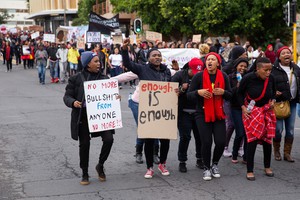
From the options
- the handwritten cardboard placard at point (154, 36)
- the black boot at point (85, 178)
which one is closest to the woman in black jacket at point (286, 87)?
the black boot at point (85, 178)

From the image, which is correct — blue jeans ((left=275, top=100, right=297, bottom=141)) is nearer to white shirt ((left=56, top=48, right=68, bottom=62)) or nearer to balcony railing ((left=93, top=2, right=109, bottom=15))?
white shirt ((left=56, top=48, right=68, bottom=62))

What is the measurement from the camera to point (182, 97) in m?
7.81

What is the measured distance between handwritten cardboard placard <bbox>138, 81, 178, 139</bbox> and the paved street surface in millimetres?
628

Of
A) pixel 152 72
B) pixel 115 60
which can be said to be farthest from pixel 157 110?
pixel 115 60

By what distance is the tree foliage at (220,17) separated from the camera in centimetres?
3009

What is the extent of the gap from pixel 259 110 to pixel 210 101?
0.71 m

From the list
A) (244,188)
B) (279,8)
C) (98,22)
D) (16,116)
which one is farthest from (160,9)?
(244,188)

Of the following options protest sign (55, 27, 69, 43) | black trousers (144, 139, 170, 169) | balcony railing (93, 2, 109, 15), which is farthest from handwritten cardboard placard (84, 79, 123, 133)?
balcony railing (93, 2, 109, 15)

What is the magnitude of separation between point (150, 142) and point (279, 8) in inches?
972

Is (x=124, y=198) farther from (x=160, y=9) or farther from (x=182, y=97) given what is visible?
(x=160, y=9)

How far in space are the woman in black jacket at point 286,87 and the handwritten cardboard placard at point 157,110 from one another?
5.54 feet

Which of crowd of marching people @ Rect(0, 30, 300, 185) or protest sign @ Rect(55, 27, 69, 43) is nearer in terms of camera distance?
crowd of marching people @ Rect(0, 30, 300, 185)

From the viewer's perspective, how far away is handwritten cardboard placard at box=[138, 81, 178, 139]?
7.56 meters

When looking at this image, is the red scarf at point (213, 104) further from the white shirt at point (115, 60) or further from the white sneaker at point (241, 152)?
the white shirt at point (115, 60)
